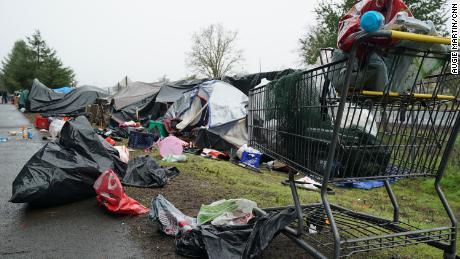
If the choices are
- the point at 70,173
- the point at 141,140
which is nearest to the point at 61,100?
the point at 141,140

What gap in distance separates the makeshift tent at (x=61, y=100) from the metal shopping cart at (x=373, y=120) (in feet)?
71.3

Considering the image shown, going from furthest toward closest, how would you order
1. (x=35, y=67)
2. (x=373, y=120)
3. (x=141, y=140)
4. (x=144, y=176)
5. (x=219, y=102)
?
(x=35, y=67)
(x=219, y=102)
(x=141, y=140)
(x=144, y=176)
(x=373, y=120)

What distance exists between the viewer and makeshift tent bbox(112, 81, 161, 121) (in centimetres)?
1593

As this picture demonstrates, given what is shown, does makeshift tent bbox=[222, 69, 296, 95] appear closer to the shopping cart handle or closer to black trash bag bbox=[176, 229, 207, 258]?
black trash bag bbox=[176, 229, 207, 258]

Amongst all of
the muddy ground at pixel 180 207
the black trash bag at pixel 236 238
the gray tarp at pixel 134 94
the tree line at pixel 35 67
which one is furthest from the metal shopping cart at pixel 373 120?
the tree line at pixel 35 67

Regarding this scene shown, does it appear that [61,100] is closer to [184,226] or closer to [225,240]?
[184,226]

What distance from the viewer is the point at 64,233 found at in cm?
320

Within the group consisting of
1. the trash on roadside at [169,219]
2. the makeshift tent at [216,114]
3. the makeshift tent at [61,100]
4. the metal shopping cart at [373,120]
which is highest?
the metal shopping cart at [373,120]

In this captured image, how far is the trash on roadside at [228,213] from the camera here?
2.96 m

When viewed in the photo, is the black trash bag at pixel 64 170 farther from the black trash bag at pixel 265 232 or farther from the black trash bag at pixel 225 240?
the black trash bag at pixel 265 232

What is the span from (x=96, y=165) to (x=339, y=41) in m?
3.37

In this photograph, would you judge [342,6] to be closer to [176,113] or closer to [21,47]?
[176,113]

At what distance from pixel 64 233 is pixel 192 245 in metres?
1.42

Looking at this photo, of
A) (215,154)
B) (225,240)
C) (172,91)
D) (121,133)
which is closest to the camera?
(225,240)
